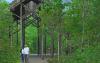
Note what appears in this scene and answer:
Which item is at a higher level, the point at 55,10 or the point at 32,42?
the point at 55,10

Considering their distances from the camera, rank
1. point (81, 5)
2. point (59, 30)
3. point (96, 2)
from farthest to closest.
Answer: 1. point (59, 30)
2. point (81, 5)
3. point (96, 2)

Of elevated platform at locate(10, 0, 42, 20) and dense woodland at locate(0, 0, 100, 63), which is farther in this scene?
elevated platform at locate(10, 0, 42, 20)

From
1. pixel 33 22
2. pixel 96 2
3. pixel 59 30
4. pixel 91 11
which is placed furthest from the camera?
pixel 33 22

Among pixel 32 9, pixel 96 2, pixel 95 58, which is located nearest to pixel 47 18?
pixel 32 9

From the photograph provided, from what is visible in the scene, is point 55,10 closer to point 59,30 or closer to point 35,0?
point 59,30

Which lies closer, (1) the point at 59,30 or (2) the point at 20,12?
(1) the point at 59,30

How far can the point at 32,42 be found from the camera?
64.4 metres

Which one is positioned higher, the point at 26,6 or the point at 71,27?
the point at 26,6

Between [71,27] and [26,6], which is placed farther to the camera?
[26,6]

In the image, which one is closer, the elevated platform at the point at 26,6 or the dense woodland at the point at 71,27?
the dense woodland at the point at 71,27

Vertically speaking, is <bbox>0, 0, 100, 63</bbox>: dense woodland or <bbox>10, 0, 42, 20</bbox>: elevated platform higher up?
<bbox>10, 0, 42, 20</bbox>: elevated platform

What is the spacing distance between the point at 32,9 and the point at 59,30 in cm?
782

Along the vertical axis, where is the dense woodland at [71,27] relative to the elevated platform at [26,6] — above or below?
below

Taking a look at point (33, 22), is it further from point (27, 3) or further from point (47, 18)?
point (47, 18)
